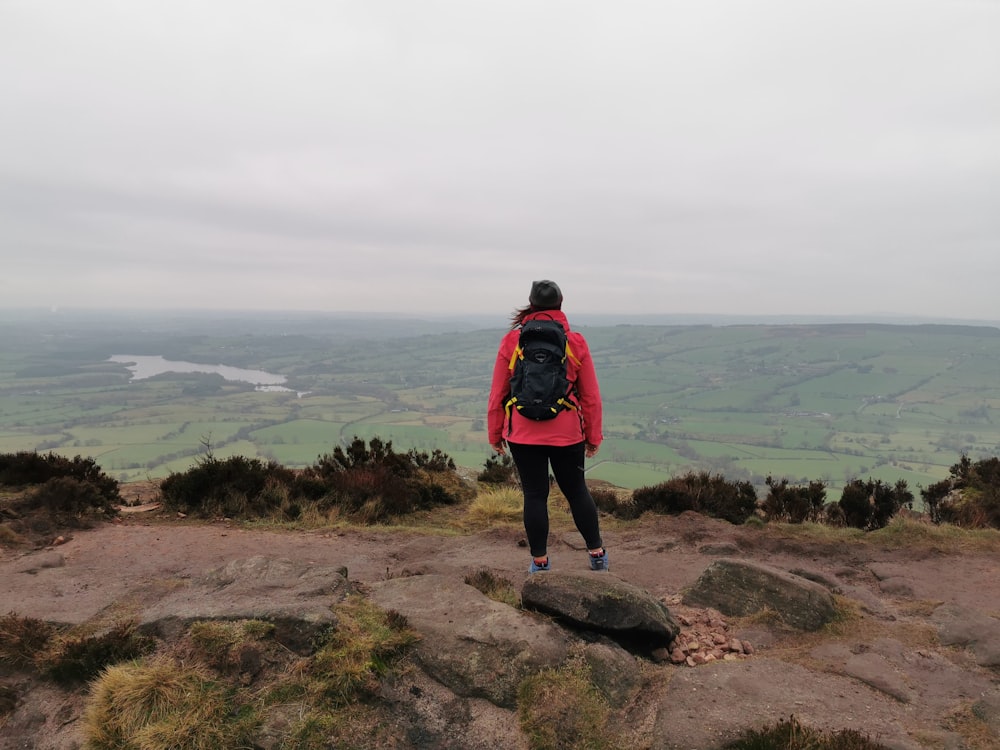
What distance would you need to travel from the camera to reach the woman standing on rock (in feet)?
13.4

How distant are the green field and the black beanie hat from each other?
343 inches

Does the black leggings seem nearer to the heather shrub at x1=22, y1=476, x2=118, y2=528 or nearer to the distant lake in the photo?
the heather shrub at x1=22, y1=476, x2=118, y2=528

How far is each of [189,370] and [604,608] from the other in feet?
388

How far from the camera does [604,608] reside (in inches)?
141

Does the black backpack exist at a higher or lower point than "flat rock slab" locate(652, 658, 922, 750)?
higher

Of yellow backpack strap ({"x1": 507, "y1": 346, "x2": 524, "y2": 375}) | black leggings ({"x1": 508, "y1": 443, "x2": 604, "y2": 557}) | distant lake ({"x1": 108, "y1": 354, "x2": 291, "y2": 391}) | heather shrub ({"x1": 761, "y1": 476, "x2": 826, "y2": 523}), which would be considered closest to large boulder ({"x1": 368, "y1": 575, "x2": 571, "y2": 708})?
black leggings ({"x1": 508, "y1": 443, "x2": 604, "y2": 557})

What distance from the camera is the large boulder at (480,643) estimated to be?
3.00 metres

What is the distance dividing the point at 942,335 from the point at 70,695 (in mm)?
146250

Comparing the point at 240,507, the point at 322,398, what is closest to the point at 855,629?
the point at 240,507

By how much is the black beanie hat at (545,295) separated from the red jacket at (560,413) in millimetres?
58

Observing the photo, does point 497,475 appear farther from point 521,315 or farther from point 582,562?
point 521,315

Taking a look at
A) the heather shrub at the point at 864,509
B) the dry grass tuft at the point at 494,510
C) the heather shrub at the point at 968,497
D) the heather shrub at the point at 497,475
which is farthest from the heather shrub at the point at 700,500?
the heather shrub at the point at 497,475

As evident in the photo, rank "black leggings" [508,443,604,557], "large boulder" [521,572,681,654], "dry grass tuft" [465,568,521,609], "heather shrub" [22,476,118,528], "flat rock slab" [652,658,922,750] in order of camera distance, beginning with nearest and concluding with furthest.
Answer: "flat rock slab" [652,658,922,750] < "large boulder" [521,572,681,654] < "dry grass tuft" [465,568,521,609] < "black leggings" [508,443,604,557] < "heather shrub" [22,476,118,528]

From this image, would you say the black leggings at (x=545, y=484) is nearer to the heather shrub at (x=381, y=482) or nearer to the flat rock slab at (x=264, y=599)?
the flat rock slab at (x=264, y=599)
